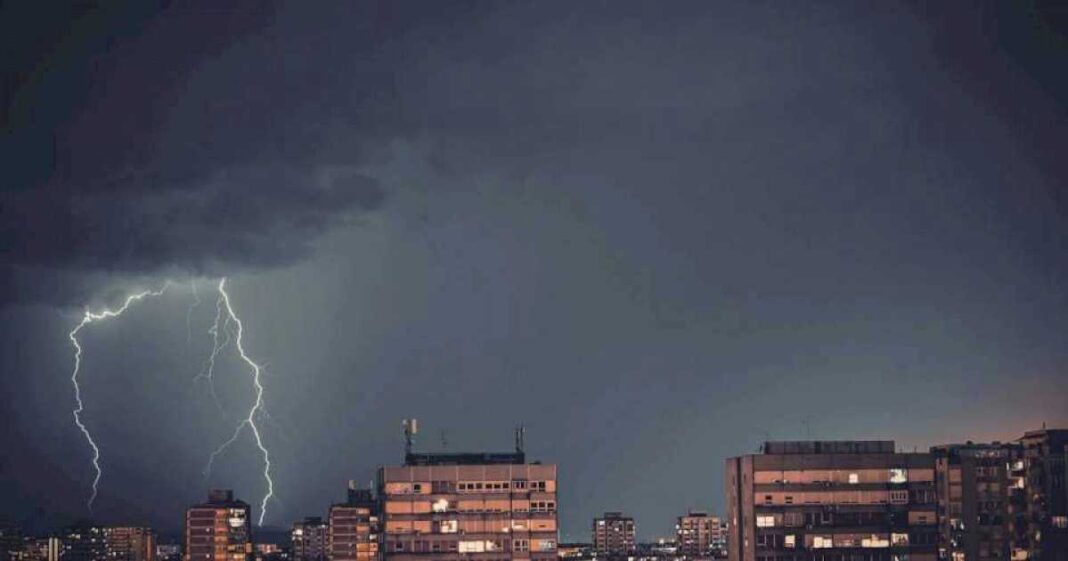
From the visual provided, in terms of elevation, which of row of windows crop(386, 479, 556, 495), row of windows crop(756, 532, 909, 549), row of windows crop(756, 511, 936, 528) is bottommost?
row of windows crop(756, 532, 909, 549)

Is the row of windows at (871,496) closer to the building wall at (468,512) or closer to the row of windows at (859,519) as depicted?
the row of windows at (859,519)

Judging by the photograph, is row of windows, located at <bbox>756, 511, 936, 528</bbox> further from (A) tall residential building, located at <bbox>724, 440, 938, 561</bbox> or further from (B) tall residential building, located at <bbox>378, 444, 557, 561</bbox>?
(B) tall residential building, located at <bbox>378, 444, 557, 561</bbox>

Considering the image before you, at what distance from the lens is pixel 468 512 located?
536 ft

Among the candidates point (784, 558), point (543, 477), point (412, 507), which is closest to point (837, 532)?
point (784, 558)

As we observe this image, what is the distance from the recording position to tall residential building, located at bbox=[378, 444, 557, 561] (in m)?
162

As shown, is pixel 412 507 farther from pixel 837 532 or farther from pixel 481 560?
pixel 837 532

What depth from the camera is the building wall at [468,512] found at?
162 meters

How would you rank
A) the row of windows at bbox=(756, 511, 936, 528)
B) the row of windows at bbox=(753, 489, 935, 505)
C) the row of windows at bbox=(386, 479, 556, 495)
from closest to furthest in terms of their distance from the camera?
the row of windows at bbox=(386, 479, 556, 495) < the row of windows at bbox=(756, 511, 936, 528) < the row of windows at bbox=(753, 489, 935, 505)

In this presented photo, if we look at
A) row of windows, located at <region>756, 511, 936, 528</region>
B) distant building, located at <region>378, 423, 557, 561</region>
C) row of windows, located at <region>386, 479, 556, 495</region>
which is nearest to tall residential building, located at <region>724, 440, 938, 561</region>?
row of windows, located at <region>756, 511, 936, 528</region>

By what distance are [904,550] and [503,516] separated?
4597 centimetres

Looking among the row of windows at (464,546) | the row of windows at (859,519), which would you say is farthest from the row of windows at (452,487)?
the row of windows at (859,519)

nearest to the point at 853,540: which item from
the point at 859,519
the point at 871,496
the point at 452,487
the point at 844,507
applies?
the point at 859,519

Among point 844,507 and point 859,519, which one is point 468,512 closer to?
point 844,507

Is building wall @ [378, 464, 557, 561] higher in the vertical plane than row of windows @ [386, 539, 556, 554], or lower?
higher
